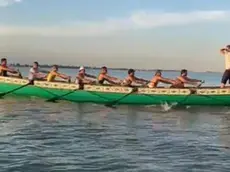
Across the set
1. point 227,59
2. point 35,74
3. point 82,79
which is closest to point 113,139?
point 227,59

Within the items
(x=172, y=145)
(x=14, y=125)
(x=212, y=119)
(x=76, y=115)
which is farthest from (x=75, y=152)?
(x=212, y=119)

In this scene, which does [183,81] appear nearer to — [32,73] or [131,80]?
[131,80]

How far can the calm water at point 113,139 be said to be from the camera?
10961 millimetres

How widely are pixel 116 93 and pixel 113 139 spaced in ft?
29.7

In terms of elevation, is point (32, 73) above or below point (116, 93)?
above

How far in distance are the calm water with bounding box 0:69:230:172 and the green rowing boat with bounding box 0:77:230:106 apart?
459 millimetres

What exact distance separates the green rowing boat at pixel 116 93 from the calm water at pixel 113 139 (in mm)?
459

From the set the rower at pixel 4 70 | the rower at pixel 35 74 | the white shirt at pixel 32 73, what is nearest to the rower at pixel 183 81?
the rower at pixel 35 74

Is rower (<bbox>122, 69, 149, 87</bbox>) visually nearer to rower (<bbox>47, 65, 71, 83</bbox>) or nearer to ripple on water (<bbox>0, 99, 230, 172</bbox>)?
ripple on water (<bbox>0, 99, 230, 172</bbox>)

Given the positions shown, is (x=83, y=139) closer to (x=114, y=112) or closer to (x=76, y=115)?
(x=76, y=115)

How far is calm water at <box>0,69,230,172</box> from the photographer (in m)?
11.0

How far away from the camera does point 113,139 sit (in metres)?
14.1

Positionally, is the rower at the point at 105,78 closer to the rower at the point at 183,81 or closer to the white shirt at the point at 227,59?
the rower at the point at 183,81

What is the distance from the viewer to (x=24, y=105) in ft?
75.9
